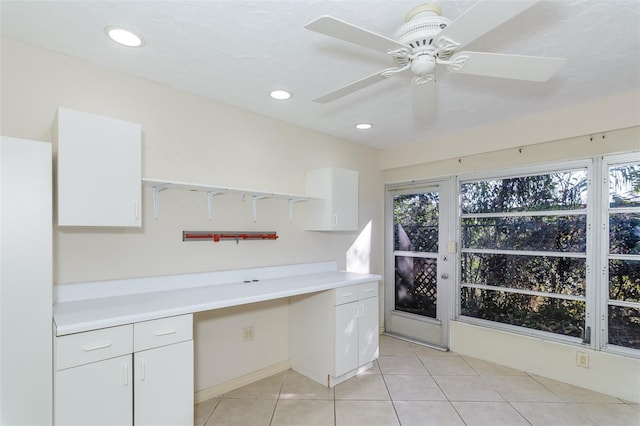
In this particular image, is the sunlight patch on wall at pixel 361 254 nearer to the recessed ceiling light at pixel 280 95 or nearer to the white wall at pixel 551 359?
the white wall at pixel 551 359

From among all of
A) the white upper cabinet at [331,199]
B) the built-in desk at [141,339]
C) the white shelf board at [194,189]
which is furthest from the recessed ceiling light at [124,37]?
the white upper cabinet at [331,199]

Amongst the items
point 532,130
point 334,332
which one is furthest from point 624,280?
point 334,332

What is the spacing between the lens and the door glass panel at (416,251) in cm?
388

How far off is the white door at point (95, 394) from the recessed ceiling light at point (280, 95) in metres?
2.00

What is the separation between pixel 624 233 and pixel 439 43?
2.49 meters

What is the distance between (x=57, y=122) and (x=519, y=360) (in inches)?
162

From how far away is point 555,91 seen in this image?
2500 mm

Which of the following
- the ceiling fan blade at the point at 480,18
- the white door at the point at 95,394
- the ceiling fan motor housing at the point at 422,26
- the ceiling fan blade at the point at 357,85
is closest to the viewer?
the ceiling fan blade at the point at 480,18

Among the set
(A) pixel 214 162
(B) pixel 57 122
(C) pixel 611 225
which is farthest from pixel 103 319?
(C) pixel 611 225

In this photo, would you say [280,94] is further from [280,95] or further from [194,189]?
[194,189]

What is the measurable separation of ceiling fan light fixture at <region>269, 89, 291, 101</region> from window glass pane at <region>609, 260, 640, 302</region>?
9.83ft

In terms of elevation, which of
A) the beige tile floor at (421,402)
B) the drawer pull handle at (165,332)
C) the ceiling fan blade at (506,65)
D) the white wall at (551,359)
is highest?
the ceiling fan blade at (506,65)

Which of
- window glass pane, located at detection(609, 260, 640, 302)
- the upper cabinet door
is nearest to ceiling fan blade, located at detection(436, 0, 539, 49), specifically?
the upper cabinet door

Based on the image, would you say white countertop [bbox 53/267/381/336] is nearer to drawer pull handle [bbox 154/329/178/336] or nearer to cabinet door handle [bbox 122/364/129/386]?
drawer pull handle [bbox 154/329/178/336]
